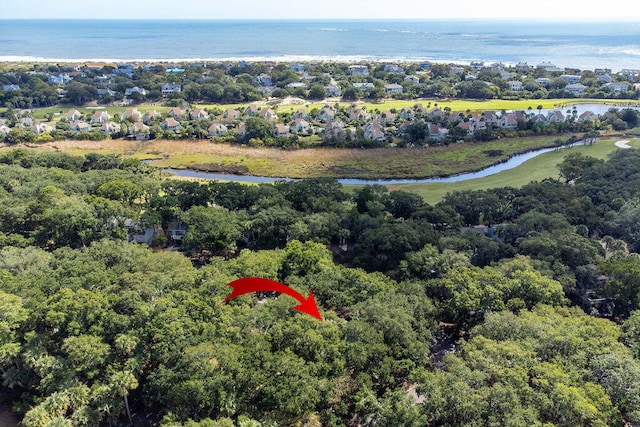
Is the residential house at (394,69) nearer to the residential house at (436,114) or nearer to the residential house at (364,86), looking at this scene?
the residential house at (364,86)

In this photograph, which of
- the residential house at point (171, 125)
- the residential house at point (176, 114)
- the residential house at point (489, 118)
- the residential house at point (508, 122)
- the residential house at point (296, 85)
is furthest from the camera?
the residential house at point (296, 85)

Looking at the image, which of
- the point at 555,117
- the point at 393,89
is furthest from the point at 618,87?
the point at 393,89

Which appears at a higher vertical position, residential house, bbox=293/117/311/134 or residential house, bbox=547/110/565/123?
residential house, bbox=547/110/565/123

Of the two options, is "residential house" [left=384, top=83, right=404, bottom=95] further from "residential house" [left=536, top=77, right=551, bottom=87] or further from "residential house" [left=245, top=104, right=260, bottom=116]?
"residential house" [left=536, top=77, right=551, bottom=87]

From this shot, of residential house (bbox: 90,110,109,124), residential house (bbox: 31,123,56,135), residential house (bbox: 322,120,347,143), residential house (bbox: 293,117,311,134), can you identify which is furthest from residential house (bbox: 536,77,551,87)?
residential house (bbox: 31,123,56,135)

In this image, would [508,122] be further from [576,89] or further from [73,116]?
[73,116]

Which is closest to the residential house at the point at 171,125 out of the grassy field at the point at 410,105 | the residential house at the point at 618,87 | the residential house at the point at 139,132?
the residential house at the point at 139,132
